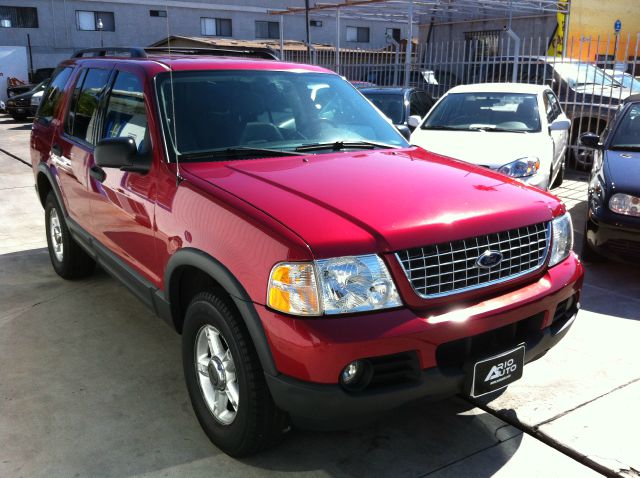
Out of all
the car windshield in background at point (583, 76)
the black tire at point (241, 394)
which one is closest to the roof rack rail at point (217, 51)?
the black tire at point (241, 394)

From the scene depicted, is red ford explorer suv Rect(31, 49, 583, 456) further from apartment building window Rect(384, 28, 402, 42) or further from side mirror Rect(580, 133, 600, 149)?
apartment building window Rect(384, 28, 402, 42)

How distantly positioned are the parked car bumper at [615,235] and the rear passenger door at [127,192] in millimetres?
3890

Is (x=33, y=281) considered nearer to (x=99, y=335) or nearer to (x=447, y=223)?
(x=99, y=335)

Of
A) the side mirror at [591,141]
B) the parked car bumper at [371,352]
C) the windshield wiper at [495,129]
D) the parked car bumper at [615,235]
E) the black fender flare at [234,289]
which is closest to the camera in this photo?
the parked car bumper at [371,352]

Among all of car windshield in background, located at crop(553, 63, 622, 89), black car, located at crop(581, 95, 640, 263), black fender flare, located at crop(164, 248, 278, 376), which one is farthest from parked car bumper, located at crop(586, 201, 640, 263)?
car windshield in background, located at crop(553, 63, 622, 89)

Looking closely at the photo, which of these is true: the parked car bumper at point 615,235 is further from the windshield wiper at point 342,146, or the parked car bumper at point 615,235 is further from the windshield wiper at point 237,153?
→ the windshield wiper at point 237,153

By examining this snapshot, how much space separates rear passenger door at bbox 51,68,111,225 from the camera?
14.0 ft

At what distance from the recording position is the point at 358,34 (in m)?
36.7

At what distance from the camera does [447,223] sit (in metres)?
2.60

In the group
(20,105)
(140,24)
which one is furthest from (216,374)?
(140,24)

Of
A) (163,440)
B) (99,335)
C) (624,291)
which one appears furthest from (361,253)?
(624,291)

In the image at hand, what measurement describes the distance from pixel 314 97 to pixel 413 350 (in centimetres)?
209

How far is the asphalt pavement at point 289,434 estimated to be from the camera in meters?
2.87

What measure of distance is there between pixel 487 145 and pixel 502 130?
0.70 meters
